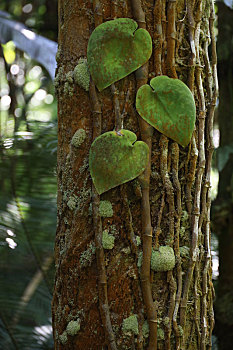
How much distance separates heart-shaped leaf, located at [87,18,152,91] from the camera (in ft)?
2.34

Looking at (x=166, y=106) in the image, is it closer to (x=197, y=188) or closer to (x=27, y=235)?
(x=197, y=188)

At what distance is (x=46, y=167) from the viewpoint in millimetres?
2055

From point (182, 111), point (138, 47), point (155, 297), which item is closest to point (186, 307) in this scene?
point (155, 297)

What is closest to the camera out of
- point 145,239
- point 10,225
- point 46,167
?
point 145,239

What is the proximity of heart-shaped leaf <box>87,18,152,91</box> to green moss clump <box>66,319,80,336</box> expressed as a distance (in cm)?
45

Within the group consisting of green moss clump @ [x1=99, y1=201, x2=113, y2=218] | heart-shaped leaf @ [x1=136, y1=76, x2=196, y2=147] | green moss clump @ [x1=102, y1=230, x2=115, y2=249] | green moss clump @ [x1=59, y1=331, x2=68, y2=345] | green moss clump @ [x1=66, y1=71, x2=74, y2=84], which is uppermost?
green moss clump @ [x1=66, y1=71, x2=74, y2=84]

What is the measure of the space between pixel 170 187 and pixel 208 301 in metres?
0.26

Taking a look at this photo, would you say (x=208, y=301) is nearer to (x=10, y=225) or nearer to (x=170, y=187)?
(x=170, y=187)

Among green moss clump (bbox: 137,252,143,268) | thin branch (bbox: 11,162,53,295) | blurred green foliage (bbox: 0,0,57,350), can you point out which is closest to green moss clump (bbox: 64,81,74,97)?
green moss clump (bbox: 137,252,143,268)

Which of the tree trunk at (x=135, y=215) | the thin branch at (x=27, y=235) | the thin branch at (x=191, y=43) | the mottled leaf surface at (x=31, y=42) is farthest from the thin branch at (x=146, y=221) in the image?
the mottled leaf surface at (x=31, y=42)

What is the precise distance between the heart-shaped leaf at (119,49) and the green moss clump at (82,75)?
0.04 metres

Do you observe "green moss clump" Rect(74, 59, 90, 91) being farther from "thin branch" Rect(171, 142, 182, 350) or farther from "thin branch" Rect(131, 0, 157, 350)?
"thin branch" Rect(171, 142, 182, 350)

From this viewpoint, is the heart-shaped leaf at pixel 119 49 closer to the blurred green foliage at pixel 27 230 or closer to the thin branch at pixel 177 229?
the thin branch at pixel 177 229

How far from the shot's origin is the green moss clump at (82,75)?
749 mm
